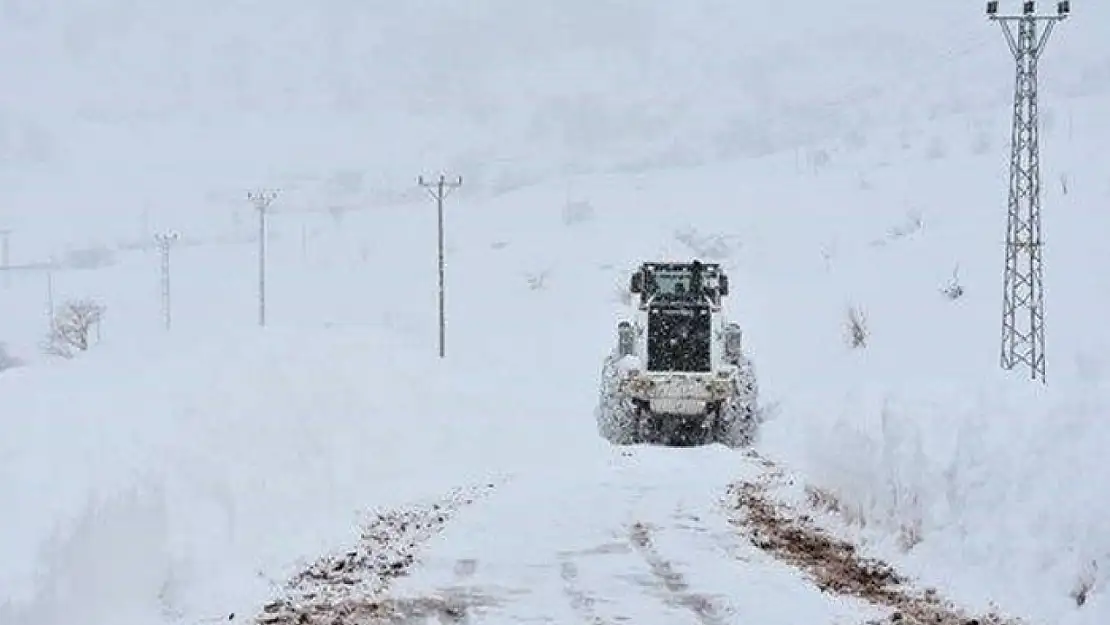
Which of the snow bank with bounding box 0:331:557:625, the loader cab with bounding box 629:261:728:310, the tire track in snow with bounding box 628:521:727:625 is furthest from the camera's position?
the loader cab with bounding box 629:261:728:310

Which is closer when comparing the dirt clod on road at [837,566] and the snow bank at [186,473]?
the snow bank at [186,473]

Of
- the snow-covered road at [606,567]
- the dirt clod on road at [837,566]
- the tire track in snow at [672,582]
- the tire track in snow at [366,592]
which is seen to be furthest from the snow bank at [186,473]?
the dirt clod on road at [837,566]

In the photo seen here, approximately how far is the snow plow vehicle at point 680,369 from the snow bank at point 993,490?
40.6 feet

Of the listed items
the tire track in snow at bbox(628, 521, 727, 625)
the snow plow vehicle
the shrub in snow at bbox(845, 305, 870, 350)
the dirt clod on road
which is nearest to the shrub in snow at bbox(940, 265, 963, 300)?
the shrub in snow at bbox(845, 305, 870, 350)

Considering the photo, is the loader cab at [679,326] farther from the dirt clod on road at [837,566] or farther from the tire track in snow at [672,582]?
the tire track in snow at [672,582]

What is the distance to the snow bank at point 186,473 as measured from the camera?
9.46 meters

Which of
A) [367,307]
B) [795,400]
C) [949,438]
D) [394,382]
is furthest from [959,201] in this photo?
[949,438]

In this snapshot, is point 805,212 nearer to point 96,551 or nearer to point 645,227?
point 645,227

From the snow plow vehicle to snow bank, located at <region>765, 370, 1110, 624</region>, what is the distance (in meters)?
12.4

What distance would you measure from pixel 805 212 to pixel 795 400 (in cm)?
10665

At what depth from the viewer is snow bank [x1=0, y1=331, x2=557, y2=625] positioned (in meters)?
9.46

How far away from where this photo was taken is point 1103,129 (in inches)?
5335

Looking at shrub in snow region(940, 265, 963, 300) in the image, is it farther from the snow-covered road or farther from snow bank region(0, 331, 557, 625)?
the snow-covered road

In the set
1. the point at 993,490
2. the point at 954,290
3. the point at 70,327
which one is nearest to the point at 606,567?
the point at 993,490
